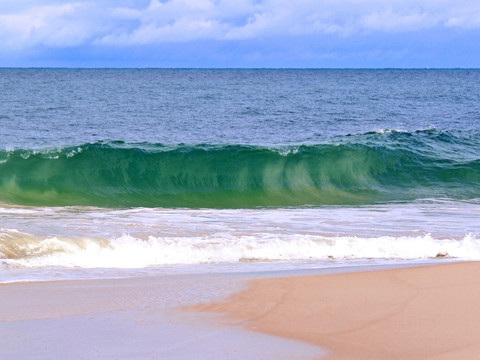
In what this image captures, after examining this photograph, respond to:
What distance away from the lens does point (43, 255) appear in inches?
332

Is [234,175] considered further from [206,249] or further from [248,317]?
[248,317]

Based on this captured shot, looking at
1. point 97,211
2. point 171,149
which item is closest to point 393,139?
point 171,149

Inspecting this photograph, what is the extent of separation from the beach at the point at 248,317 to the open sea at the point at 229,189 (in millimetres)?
1115

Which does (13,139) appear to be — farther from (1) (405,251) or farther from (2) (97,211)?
(1) (405,251)

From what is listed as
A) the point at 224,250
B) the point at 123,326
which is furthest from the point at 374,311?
the point at 224,250

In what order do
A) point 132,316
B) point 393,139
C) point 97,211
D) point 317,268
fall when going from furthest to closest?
1. point 393,139
2. point 97,211
3. point 317,268
4. point 132,316

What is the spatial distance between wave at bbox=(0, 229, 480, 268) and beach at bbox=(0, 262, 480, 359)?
3.92ft

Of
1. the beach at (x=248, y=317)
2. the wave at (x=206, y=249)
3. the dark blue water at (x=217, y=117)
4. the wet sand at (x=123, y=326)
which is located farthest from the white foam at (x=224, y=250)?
the dark blue water at (x=217, y=117)

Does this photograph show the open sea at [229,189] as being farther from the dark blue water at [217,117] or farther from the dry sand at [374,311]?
the dry sand at [374,311]

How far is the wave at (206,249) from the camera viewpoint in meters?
8.48

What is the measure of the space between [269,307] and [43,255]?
362 centimetres

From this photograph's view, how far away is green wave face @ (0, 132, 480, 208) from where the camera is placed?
665 inches

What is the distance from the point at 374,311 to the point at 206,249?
11.4 feet

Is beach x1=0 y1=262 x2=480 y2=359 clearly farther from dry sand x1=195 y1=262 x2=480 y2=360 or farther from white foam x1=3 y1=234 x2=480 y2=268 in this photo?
white foam x1=3 y1=234 x2=480 y2=268
